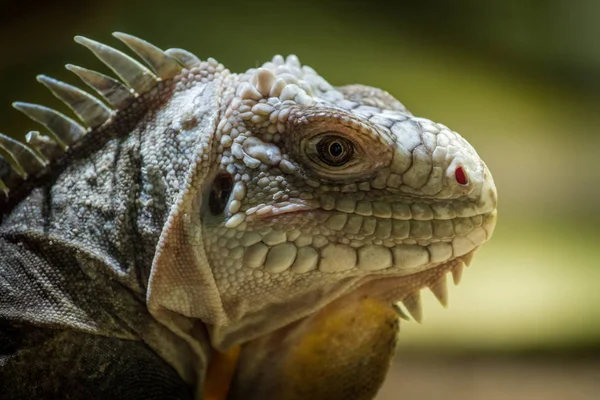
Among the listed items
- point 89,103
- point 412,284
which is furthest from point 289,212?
point 89,103

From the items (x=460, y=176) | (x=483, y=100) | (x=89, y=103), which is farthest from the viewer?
(x=483, y=100)

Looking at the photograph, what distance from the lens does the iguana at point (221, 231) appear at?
1.84 metres

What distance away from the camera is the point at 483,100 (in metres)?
5.00

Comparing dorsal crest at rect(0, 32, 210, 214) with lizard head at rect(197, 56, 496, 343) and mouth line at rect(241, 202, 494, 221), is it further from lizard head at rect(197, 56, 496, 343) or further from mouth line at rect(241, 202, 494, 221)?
mouth line at rect(241, 202, 494, 221)

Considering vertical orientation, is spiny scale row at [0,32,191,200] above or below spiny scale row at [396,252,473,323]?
above

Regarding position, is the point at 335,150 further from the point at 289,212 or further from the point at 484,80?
the point at 484,80

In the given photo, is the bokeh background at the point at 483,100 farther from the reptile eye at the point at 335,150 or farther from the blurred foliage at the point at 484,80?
the reptile eye at the point at 335,150

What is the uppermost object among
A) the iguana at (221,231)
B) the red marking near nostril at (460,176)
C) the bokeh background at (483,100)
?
the bokeh background at (483,100)

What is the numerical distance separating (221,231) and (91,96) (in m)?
0.70

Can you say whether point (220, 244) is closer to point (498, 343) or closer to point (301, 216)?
point (301, 216)

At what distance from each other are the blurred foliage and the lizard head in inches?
88.1

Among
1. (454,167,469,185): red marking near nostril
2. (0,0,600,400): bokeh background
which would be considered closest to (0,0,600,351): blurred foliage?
(0,0,600,400): bokeh background

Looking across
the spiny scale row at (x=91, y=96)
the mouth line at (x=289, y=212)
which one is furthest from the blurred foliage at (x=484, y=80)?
the mouth line at (x=289, y=212)

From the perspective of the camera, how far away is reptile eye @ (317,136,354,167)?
1.85 m
